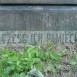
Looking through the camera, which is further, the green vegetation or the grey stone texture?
the grey stone texture

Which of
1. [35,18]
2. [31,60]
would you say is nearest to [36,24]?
[35,18]

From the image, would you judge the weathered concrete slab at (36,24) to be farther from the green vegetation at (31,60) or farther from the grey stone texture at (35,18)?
the green vegetation at (31,60)

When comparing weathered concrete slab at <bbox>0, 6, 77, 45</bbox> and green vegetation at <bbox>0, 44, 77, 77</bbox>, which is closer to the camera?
green vegetation at <bbox>0, 44, 77, 77</bbox>

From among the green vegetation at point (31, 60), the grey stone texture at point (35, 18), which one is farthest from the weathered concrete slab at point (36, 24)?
the green vegetation at point (31, 60)

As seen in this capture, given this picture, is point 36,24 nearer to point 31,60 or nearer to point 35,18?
point 35,18

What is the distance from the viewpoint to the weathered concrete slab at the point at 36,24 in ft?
13.3

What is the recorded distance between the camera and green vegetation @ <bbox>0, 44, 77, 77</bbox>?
345 cm

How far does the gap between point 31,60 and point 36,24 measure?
640 mm

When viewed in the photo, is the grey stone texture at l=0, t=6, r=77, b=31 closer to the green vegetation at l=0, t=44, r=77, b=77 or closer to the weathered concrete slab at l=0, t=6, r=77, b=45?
the weathered concrete slab at l=0, t=6, r=77, b=45

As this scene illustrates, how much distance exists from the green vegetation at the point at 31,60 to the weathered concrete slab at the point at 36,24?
173mm

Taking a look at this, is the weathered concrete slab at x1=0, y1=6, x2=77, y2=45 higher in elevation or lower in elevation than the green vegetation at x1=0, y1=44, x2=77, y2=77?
higher

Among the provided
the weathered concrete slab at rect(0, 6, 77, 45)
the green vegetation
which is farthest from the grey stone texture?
the green vegetation

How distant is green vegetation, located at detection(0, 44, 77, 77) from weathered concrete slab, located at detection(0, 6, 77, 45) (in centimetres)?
17

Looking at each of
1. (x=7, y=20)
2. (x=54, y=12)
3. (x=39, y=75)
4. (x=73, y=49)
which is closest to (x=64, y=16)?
(x=54, y=12)
